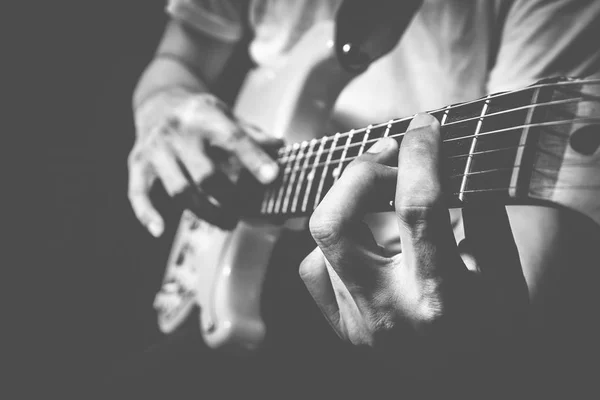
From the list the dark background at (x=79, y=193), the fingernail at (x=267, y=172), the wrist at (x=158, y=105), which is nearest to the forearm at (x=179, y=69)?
the wrist at (x=158, y=105)

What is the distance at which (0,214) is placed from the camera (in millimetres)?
1201

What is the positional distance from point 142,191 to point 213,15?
2.24 ft

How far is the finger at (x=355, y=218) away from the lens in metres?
0.39

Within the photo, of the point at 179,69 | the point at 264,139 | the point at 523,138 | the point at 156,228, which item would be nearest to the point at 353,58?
the point at 264,139

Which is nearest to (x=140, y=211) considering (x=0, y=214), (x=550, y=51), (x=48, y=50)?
(x=0, y=214)

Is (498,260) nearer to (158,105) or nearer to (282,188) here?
(282,188)

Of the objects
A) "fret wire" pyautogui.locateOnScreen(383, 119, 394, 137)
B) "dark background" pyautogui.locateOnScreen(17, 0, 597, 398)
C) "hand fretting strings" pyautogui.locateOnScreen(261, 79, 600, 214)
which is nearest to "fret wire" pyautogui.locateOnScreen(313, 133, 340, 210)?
"hand fretting strings" pyautogui.locateOnScreen(261, 79, 600, 214)

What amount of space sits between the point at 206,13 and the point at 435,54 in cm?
77

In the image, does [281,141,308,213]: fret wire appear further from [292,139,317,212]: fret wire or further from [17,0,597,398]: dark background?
[17,0,597,398]: dark background

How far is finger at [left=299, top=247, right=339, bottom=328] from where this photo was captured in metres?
0.51

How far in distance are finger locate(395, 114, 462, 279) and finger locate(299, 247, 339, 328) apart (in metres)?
0.15

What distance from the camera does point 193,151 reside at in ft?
2.43

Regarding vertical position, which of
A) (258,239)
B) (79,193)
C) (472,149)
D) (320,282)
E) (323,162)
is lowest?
(79,193)

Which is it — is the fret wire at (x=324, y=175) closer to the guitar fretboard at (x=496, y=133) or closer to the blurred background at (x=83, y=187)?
the guitar fretboard at (x=496, y=133)
